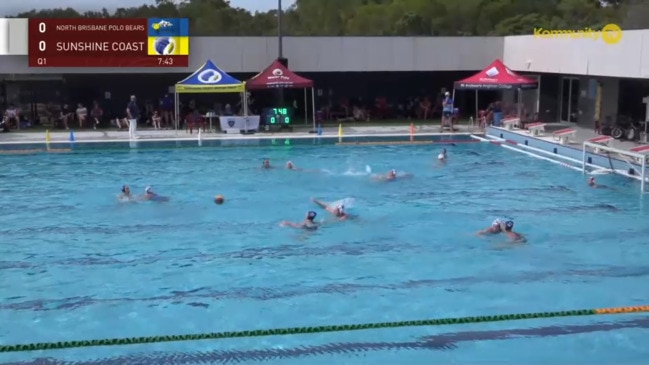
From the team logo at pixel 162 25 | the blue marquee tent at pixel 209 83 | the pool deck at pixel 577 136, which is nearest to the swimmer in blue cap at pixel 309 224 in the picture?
the pool deck at pixel 577 136

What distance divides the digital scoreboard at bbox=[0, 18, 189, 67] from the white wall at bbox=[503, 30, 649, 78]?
472 inches

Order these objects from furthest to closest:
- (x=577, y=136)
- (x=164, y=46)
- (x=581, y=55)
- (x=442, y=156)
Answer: (x=164, y=46), (x=577, y=136), (x=581, y=55), (x=442, y=156)

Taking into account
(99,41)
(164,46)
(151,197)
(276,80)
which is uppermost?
(99,41)

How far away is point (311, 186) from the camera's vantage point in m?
18.0

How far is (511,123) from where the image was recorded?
26828mm

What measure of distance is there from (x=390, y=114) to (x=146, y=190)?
1831 cm

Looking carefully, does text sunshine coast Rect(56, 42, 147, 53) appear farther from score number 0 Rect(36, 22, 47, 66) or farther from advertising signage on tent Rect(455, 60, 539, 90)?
advertising signage on tent Rect(455, 60, 539, 90)

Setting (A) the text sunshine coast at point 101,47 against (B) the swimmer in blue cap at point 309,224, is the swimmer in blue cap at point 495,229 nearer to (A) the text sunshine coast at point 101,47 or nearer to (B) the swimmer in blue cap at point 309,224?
(B) the swimmer in blue cap at point 309,224

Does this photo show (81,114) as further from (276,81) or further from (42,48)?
(276,81)

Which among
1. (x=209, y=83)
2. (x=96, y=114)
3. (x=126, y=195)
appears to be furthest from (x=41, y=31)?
(x=126, y=195)

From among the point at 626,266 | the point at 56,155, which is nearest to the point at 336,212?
the point at 626,266

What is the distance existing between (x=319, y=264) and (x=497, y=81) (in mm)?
15884

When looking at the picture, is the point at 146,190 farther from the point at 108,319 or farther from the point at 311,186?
the point at 108,319
